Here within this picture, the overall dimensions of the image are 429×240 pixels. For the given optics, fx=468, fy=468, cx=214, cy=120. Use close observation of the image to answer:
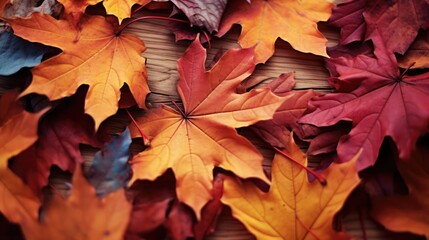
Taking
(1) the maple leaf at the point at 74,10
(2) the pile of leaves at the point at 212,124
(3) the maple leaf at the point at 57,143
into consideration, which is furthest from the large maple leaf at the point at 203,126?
(1) the maple leaf at the point at 74,10

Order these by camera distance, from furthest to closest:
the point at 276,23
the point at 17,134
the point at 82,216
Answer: the point at 276,23
the point at 17,134
the point at 82,216

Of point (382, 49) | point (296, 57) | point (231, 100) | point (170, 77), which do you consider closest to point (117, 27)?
point (170, 77)

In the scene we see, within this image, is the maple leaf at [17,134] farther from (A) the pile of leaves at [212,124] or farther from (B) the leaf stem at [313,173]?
(B) the leaf stem at [313,173]

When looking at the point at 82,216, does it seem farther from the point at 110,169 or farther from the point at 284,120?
the point at 284,120

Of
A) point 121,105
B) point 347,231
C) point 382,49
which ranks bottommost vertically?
point 347,231

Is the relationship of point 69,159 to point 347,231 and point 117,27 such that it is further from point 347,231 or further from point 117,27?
point 347,231

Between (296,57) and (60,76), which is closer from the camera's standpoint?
(60,76)

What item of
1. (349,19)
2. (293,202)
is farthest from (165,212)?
(349,19)
